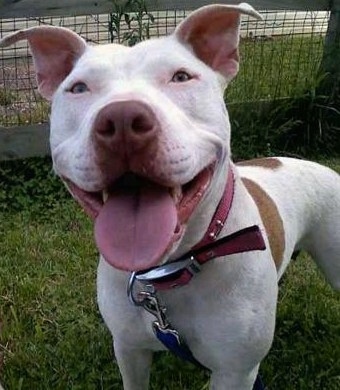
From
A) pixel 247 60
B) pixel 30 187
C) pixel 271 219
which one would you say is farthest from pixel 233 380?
pixel 247 60

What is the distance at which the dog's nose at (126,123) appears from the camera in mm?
1984

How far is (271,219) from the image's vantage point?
3104 millimetres

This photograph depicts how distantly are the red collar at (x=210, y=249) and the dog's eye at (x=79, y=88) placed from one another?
23.7 inches

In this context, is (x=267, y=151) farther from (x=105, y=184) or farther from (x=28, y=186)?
(x=105, y=184)

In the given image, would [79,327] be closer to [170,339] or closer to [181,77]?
[170,339]

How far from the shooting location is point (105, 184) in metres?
2.14

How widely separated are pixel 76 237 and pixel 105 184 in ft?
9.05

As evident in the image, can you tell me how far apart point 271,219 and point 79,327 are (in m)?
1.35

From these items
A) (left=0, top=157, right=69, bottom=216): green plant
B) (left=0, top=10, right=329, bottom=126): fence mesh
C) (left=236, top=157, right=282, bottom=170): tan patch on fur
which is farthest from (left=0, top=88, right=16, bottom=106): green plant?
(left=236, top=157, right=282, bottom=170): tan patch on fur

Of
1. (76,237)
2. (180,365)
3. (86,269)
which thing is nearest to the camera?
(180,365)

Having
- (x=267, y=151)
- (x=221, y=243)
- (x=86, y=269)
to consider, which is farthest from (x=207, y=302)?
(x=267, y=151)

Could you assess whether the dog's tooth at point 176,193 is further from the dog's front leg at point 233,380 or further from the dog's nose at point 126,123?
the dog's front leg at point 233,380

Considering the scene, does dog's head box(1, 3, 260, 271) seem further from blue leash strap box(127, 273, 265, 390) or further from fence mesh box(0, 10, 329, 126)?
fence mesh box(0, 10, 329, 126)

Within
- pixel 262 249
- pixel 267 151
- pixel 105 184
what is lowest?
pixel 267 151
